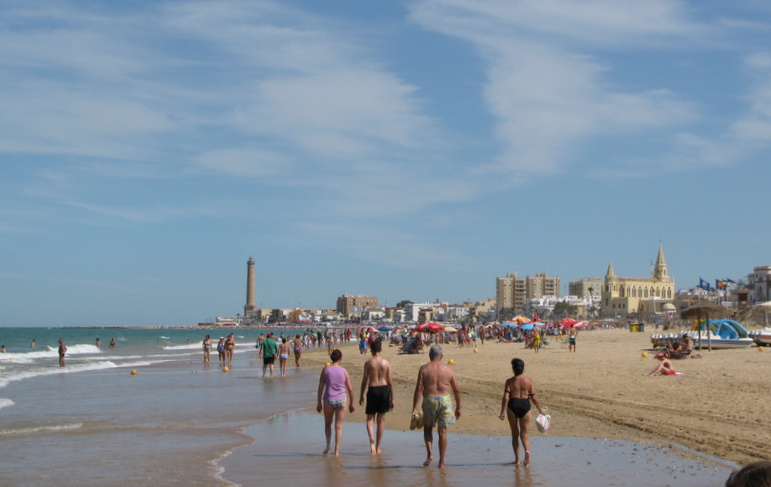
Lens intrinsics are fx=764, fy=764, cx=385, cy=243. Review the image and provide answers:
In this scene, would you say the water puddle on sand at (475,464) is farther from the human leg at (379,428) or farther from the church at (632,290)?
the church at (632,290)

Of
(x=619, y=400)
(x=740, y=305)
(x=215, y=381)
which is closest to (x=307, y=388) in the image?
(x=215, y=381)

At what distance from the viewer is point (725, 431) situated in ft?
33.3

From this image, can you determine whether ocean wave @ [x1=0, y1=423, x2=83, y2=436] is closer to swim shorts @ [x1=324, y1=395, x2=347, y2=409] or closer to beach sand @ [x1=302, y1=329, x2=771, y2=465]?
beach sand @ [x1=302, y1=329, x2=771, y2=465]

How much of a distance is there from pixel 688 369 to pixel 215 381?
13312mm

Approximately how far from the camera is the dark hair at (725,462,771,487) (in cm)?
180

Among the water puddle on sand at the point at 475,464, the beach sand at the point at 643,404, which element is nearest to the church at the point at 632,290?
the beach sand at the point at 643,404

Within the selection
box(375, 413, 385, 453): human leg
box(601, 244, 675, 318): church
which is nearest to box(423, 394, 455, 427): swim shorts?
box(375, 413, 385, 453): human leg

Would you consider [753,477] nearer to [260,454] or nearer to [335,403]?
[335,403]

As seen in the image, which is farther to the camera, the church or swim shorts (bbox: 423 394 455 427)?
the church

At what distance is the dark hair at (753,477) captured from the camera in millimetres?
1804

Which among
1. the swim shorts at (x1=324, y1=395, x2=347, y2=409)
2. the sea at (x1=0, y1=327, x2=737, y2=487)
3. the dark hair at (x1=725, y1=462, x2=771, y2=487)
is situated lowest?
the sea at (x1=0, y1=327, x2=737, y2=487)

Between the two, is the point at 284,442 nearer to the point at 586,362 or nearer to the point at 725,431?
the point at 725,431

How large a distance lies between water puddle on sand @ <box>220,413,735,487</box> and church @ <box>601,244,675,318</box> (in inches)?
5795

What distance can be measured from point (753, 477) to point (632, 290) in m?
178
